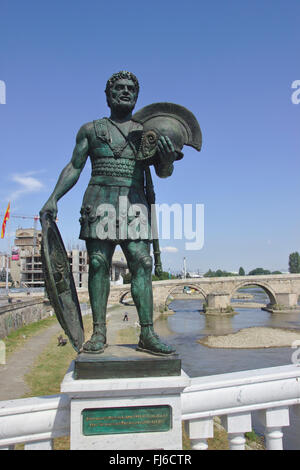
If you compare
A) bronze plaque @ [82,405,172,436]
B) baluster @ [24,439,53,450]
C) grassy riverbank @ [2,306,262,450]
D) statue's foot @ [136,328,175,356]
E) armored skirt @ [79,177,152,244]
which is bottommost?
grassy riverbank @ [2,306,262,450]

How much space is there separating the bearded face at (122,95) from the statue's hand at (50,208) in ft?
3.73

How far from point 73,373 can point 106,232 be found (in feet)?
4.10

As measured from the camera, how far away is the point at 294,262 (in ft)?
330

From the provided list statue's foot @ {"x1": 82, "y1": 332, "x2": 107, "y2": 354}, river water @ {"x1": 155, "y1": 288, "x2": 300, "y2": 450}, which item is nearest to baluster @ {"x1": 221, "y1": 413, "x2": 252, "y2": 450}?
statue's foot @ {"x1": 82, "y1": 332, "x2": 107, "y2": 354}

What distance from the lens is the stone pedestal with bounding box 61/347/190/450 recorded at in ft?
8.91

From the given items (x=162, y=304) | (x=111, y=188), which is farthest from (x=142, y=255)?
(x=162, y=304)

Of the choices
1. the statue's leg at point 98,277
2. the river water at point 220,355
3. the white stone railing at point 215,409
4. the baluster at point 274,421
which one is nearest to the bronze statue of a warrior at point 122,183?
the statue's leg at point 98,277

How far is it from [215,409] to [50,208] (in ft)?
7.10

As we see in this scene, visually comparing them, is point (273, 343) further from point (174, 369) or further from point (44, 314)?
point (174, 369)

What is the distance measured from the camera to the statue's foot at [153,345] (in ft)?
10.3

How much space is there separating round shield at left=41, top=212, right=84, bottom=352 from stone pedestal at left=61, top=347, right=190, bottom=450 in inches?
22.7

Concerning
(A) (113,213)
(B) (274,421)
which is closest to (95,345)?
(A) (113,213)

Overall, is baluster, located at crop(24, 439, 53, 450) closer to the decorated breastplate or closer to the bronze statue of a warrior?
the bronze statue of a warrior

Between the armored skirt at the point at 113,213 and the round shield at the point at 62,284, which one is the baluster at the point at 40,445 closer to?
the round shield at the point at 62,284
